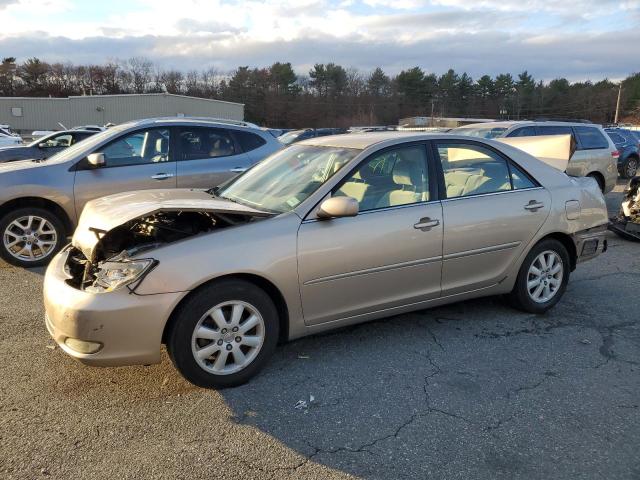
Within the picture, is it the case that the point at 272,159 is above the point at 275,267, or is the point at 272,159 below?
above

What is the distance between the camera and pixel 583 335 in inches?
Result: 176

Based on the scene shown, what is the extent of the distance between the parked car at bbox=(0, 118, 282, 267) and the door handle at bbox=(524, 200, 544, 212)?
3.93 meters

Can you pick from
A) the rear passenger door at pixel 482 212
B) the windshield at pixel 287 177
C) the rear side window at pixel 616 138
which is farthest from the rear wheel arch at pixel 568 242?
the rear side window at pixel 616 138

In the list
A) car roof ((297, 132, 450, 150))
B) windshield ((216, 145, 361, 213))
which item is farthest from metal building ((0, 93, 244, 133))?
car roof ((297, 132, 450, 150))

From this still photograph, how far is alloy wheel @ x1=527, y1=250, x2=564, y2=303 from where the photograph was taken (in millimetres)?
4801

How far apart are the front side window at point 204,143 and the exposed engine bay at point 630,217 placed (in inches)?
232

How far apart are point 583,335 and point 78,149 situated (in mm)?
5958

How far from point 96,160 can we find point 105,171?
7.4 inches

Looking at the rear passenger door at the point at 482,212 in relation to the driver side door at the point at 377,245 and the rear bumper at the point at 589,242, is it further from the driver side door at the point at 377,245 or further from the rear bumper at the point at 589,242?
the rear bumper at the point at 589,242

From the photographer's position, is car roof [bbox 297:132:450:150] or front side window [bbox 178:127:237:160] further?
front side window [bbox 178:127:237:160]

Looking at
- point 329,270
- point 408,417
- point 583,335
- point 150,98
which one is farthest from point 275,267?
point 150,98

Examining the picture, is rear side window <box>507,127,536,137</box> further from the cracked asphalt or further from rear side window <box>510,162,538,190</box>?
the cracked asphalt

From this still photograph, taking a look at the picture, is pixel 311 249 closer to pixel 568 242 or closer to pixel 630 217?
pixel 568 242

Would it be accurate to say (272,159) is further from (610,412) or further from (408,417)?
(610,412)
